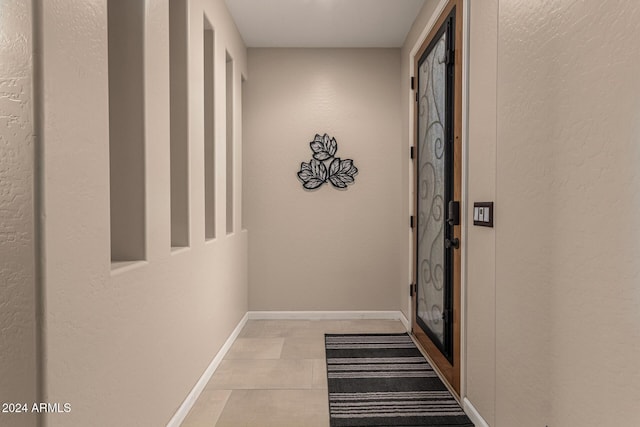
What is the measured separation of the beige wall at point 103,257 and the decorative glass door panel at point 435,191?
5.05 ft

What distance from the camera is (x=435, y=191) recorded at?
331cm

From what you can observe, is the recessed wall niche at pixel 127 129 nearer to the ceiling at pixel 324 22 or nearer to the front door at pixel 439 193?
the front door at pixel 439 193

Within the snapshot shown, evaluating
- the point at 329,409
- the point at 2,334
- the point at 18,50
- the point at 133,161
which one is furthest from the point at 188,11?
the point at 329,409

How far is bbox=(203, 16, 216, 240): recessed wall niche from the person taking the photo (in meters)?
3.24

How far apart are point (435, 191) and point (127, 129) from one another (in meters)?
2.12

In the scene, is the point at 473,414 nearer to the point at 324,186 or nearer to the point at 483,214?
the point at 483,214

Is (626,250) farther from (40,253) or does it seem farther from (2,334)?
(2,334)

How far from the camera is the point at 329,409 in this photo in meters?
2.57

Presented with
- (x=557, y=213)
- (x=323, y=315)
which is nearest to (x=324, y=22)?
(x=323, y=315)

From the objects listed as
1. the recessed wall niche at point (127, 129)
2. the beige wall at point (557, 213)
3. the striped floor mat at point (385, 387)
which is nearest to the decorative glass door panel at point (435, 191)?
the striped floor mat at point (385, 387)

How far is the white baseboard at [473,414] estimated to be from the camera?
7.42 feet

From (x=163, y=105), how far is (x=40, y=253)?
1.13 metres

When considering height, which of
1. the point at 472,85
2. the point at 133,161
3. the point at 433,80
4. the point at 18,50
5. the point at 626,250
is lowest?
the point at 626,250

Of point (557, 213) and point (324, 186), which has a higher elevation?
point (324, 186)
